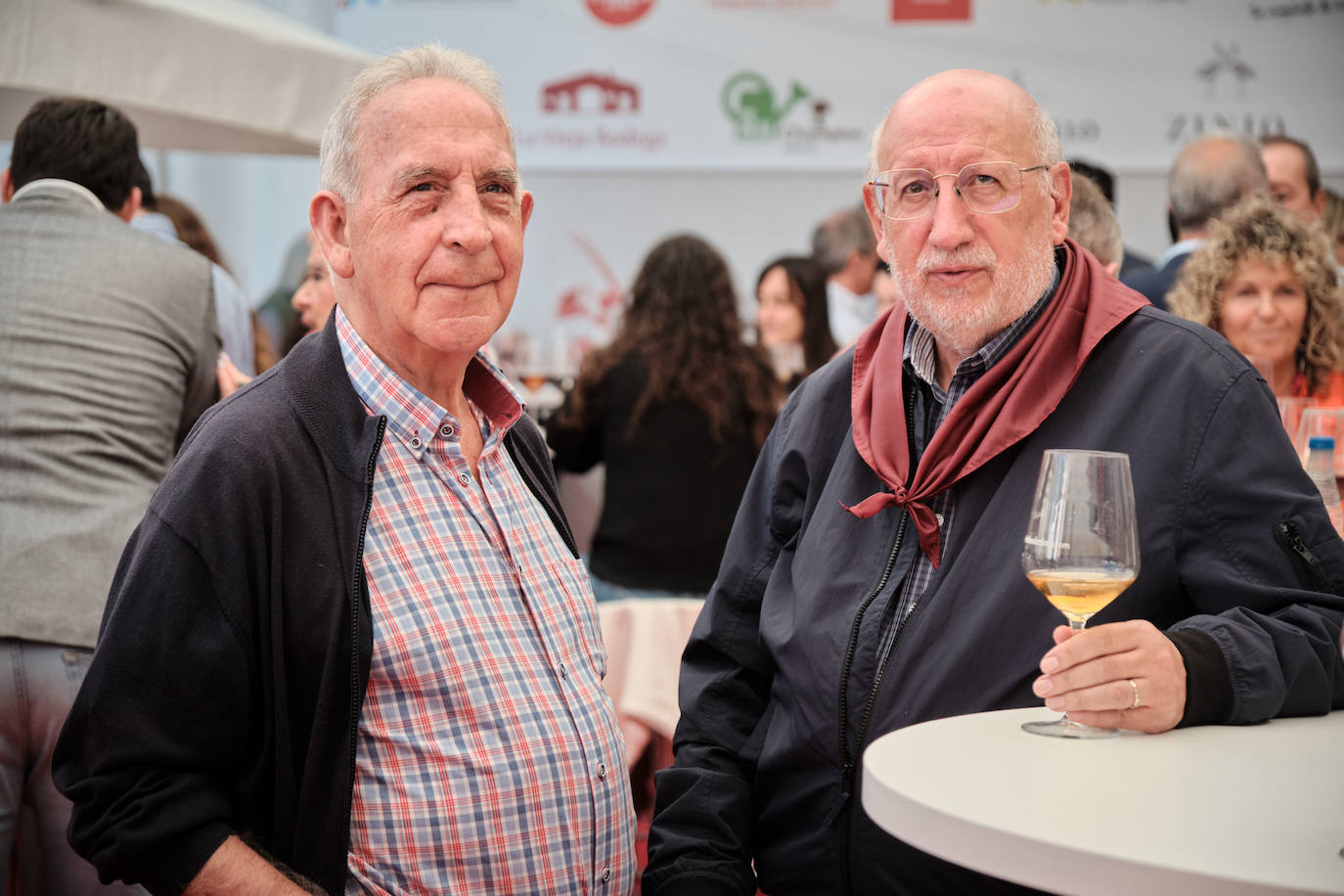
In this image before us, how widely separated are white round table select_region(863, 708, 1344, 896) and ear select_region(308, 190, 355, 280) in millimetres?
964

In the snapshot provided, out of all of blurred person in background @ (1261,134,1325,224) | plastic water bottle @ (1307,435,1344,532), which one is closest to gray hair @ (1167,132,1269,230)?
blurred person in background @ (1261,134,1325,224)

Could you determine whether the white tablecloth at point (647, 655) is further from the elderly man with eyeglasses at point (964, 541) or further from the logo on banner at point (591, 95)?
the logo on banner at point (591, 95)

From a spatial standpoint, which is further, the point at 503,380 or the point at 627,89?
the point at 627,89

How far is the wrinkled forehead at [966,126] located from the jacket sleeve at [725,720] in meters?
0.49

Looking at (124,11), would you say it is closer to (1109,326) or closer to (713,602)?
(713,602)

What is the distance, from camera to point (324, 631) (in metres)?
1.56

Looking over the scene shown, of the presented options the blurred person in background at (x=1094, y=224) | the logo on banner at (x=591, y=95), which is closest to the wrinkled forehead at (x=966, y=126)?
the blurred person in background at (x=1094, y=224)

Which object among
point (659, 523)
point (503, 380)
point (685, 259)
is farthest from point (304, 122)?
point (503, 380)

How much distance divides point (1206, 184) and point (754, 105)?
3818mm

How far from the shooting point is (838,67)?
25.0 ft

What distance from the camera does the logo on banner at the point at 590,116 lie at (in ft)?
25.8

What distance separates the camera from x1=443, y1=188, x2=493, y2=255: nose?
174cm

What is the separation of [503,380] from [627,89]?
6.21 meters

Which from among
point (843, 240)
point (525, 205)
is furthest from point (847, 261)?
point (525, 205)
